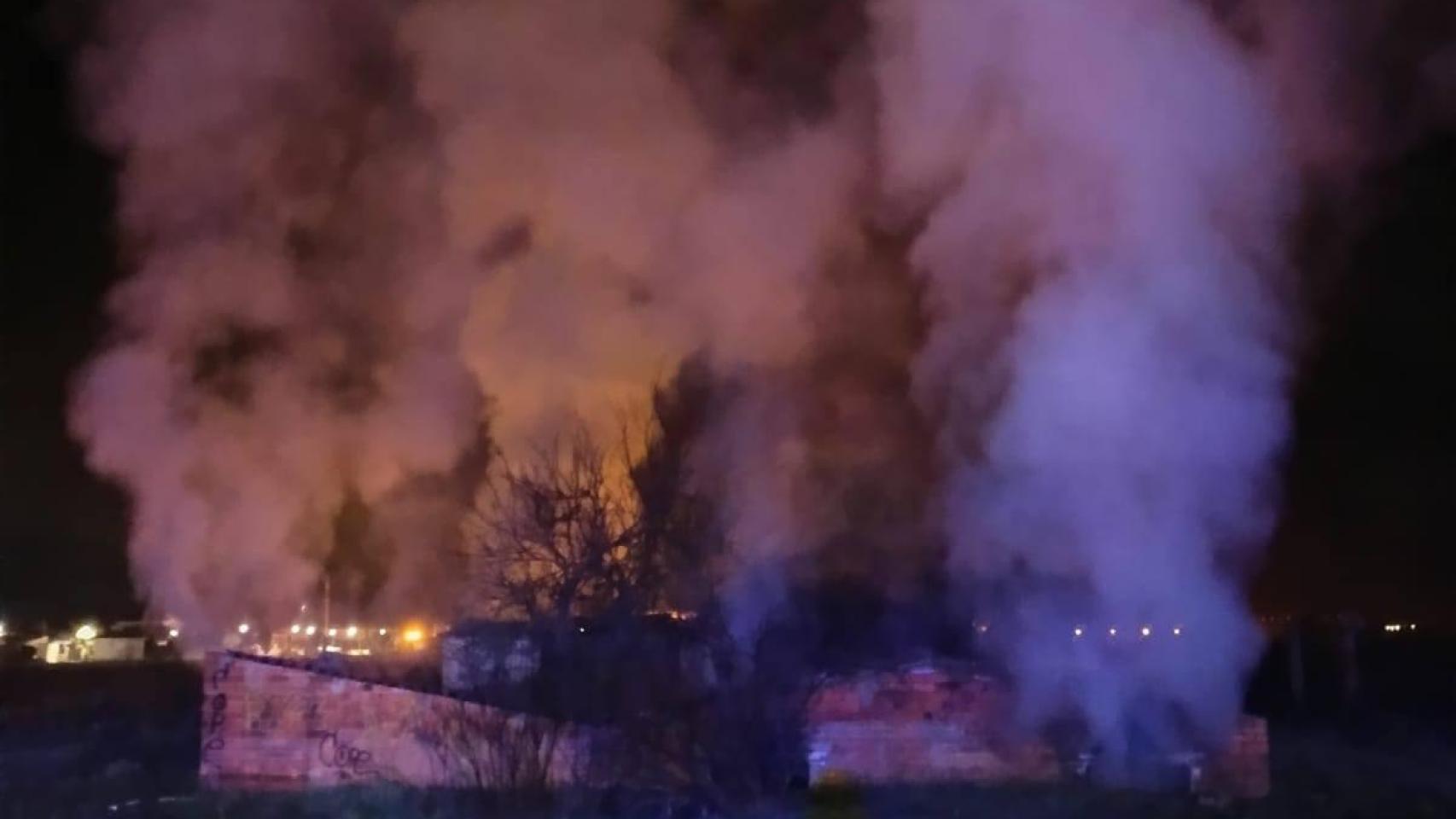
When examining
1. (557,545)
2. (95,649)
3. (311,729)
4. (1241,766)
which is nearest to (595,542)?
(557,545)

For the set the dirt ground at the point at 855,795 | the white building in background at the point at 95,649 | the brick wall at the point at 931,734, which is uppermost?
the white building in background at the point at 95,649

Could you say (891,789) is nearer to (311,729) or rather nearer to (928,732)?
(928,732)

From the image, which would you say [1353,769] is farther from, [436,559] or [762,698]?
[436,559]

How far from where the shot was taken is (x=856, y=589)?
24266mm

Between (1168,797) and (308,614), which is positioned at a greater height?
(308,614)

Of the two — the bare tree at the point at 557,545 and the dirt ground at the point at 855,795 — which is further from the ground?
the bare tree at the point at 557,545

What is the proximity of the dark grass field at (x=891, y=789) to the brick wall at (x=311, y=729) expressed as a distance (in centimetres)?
53

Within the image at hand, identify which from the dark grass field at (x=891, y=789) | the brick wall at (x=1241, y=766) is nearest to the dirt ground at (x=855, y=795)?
the dark grass field at (x=891, y=789)

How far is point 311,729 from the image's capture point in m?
19.1

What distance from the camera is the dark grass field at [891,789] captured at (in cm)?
1562

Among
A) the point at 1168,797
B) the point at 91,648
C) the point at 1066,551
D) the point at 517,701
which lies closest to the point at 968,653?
the point at 1066,551

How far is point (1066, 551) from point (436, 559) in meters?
18.9

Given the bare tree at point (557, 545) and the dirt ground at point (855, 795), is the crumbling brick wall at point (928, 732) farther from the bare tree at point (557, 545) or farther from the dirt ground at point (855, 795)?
the bare tree at point (557, 545)

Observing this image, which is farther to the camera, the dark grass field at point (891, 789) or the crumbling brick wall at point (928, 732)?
the crumbling brick wall at point (928, 732)
